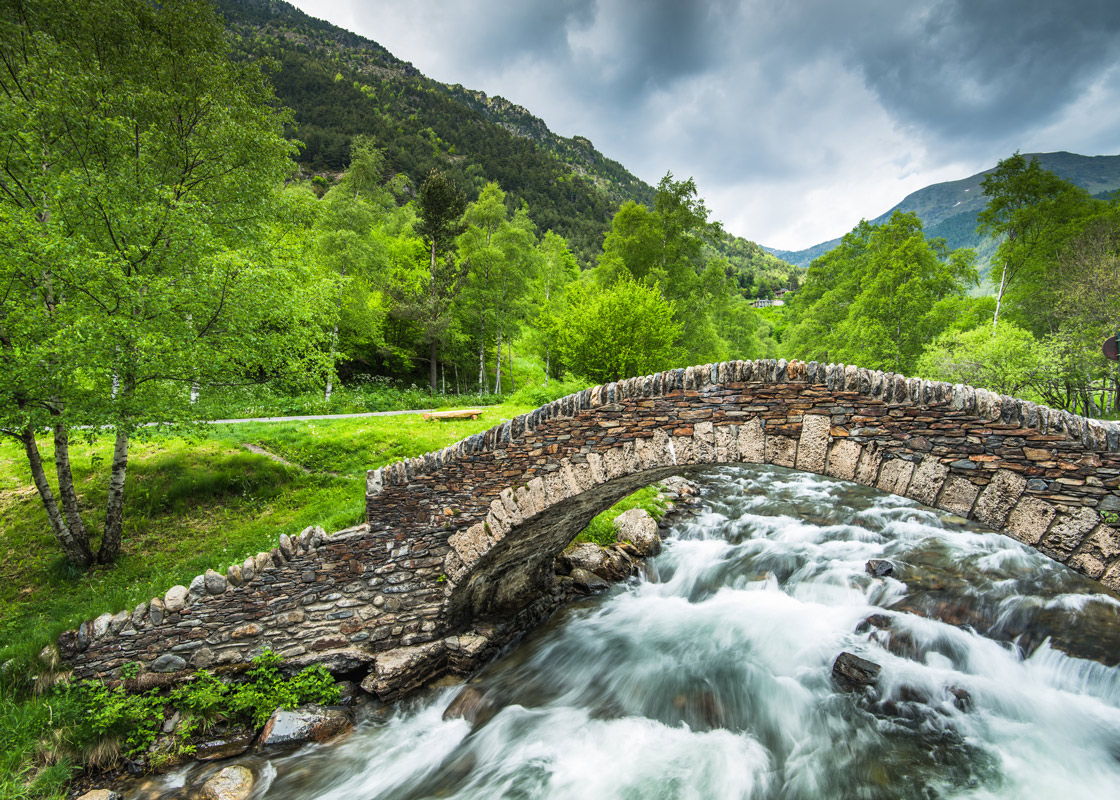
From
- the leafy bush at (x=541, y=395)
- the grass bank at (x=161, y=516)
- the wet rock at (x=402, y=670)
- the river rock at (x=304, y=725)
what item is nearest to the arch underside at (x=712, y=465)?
the wet rock at (x=402, y=670)

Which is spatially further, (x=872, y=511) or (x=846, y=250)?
(x=846, y=250)

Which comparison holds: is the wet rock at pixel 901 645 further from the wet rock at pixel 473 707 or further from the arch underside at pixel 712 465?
the wet rock at pixel 473 707

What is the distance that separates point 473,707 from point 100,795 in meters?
4.27

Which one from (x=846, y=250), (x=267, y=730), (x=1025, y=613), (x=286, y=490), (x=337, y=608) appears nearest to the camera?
(x=267, y=730)

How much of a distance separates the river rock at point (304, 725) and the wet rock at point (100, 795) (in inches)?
55.6

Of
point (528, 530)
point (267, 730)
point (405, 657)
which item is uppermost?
point (528, 530)

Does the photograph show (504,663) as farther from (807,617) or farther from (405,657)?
(807,617)

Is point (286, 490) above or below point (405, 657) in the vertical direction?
above

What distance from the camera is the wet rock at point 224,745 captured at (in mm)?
5801

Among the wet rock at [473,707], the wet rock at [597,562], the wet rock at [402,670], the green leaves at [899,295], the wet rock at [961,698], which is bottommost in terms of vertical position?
the wet rock at [473,707]

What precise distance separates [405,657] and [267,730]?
1.86 metres

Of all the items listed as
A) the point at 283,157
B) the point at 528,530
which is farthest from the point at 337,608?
the point at 283,157

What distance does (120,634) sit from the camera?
6027 millimetres

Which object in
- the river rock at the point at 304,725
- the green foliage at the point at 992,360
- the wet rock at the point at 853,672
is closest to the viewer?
the river rock at the point at 304,725
